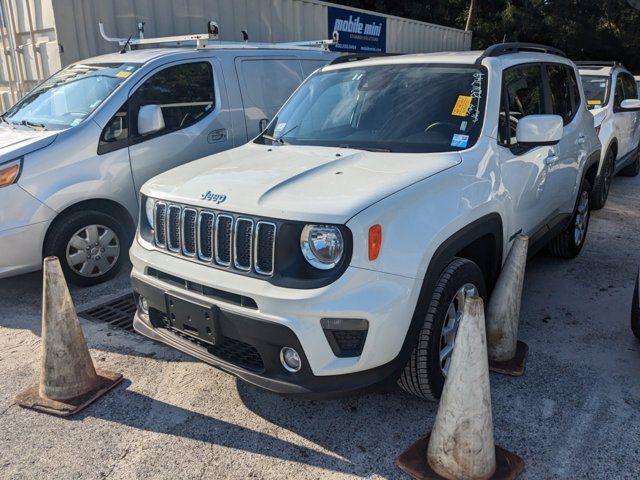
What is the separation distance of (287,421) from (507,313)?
1.42 m

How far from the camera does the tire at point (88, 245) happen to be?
4566 millimetres

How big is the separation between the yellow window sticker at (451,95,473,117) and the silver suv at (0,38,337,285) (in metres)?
2.66

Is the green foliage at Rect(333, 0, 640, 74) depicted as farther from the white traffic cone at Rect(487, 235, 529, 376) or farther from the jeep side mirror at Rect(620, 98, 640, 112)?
the white traffic cone at Rect(487, 235, 529, 376)

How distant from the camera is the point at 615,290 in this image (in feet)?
15.4

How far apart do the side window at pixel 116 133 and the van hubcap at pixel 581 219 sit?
4089 mm

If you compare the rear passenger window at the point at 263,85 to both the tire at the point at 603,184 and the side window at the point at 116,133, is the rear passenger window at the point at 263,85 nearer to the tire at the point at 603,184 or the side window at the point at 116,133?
the side window at the point at 116,133

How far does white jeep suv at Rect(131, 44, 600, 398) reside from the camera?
8.18ft

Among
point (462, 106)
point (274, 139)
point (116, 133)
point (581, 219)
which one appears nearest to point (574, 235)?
point (581, 219)

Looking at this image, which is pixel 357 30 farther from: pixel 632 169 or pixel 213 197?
pixel 213 197

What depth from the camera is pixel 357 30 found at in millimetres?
11258

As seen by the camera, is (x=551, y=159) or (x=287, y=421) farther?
(x=551, y=159)

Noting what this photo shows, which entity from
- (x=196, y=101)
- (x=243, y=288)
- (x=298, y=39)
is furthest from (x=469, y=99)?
(x=298, y=39)

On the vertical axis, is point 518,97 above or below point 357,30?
below

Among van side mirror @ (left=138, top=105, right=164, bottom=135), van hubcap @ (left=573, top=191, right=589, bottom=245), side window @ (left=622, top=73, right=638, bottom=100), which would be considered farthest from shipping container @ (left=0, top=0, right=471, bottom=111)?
van hubcap @ (left=573, top=191, right=589, bottom=245)
